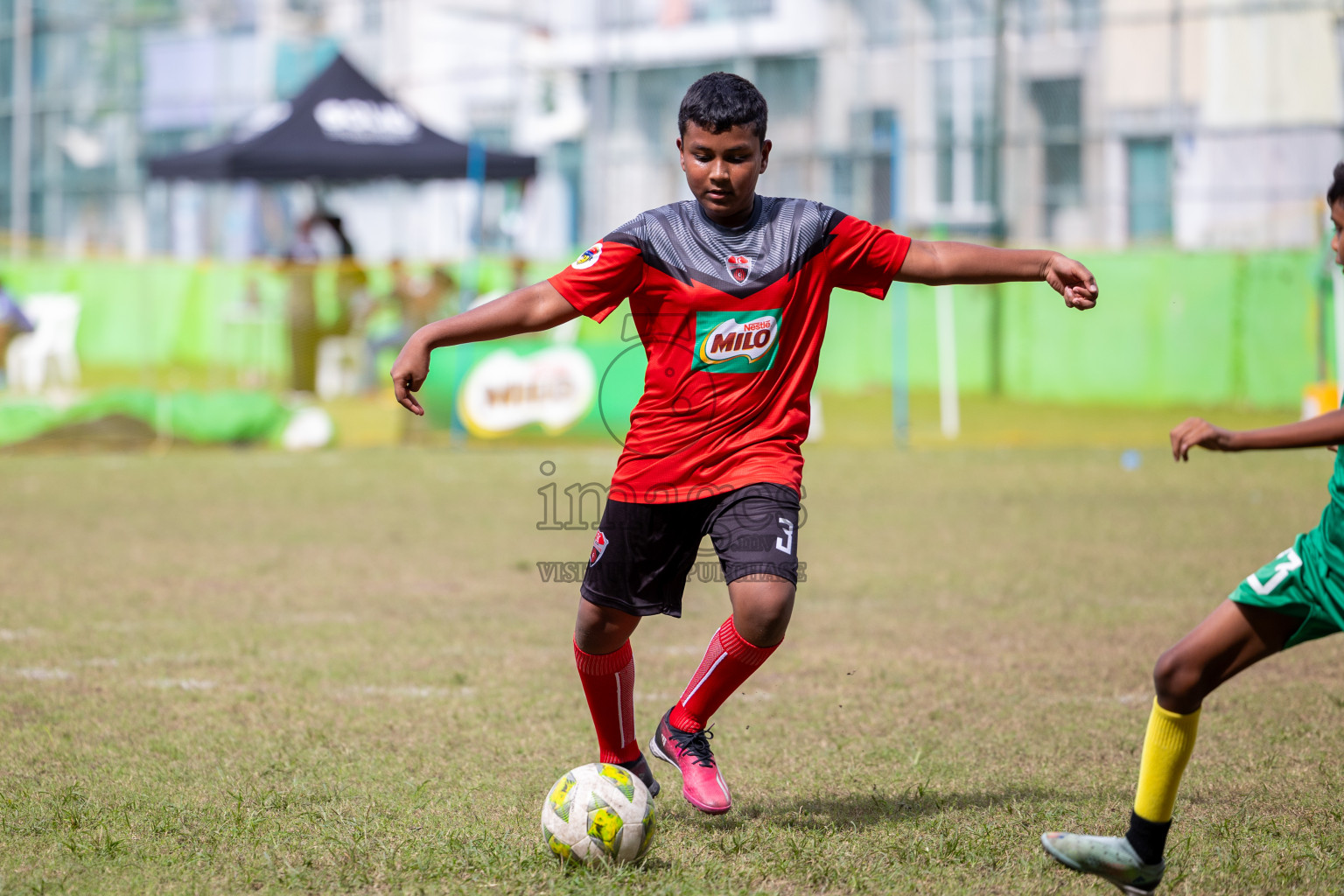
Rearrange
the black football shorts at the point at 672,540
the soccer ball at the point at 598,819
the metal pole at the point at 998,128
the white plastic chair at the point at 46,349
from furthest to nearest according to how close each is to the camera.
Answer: the metal pole at the point at 998,128 → the white plastic chair at the point at 46,349 → the black football shorts at the point at 672,540 → the soccer ball at the point at 598,819

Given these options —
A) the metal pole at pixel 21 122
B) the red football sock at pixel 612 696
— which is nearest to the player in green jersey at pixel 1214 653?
the red football sock at pixel 612 696


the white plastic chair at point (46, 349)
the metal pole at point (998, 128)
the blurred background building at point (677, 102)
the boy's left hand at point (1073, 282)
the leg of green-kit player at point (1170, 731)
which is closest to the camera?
the leg of green-kit player at point (1170, 731)

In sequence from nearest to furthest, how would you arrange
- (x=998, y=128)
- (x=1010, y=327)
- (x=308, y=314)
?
(x=308, y=314)
(x=1010, y=327)
(x=998, y=128)

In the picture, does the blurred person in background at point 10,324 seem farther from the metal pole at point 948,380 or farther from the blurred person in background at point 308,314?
Result: the metal pole at point 948,380

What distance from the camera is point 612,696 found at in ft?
14.1

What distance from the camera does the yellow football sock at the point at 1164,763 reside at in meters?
3.54

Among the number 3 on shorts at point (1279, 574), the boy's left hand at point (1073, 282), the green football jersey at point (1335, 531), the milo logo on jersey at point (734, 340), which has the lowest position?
the number 3 on shorts at point (1279, 574)

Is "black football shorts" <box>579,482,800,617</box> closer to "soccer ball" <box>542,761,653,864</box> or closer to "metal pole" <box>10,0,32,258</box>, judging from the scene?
"soccer ball" <box>542,761,653,864</box>

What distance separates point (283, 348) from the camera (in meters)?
17.3

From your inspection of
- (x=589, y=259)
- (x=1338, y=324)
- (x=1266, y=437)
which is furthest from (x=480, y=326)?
(x=1338, y=324)

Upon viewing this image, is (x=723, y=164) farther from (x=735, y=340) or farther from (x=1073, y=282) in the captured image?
(x=1073, y=282)

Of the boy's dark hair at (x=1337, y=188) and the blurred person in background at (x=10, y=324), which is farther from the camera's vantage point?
the blurred person in background at (x=10, y=324)

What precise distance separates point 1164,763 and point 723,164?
76.1 inches

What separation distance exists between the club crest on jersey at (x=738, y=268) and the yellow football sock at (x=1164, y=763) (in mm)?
1577
